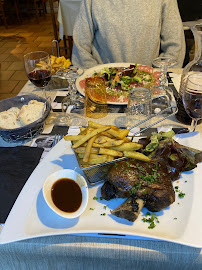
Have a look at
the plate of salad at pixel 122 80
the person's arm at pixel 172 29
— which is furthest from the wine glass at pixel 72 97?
the person's arm at pixel 172 29

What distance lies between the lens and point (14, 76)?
467 cm

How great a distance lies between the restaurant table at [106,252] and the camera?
2.61 feet

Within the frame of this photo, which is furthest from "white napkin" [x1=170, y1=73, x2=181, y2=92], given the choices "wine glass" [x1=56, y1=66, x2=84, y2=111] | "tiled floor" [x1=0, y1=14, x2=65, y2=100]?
"tiled floor" [x1=0, y1=14, x2=65, y2=100]

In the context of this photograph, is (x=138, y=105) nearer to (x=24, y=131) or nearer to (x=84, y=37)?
(x=24, y=131)

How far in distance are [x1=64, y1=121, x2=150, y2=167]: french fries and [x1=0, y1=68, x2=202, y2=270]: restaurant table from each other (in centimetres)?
28

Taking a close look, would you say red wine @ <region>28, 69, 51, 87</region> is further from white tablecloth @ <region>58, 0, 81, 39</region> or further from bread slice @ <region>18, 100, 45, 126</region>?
white tablecloth @ <region>58, 0, 81, 39</region>

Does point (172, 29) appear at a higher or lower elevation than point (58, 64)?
higher

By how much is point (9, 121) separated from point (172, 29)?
1.73m

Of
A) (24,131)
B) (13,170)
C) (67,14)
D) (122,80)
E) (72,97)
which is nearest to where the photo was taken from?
(13,170)

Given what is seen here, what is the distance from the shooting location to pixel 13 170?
1086 mm

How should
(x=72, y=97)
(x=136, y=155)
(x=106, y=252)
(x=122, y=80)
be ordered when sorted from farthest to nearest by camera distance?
(x=122, y=80) → (x=72, y=97) → (x=136, y=155) → (x=106, y=252)

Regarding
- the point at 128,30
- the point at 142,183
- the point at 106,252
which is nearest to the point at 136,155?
the point at 142,183

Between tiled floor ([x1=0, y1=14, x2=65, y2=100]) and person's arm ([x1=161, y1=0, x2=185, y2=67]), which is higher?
person's arm ([x1=161, y1=0, x2=185, y2=67])

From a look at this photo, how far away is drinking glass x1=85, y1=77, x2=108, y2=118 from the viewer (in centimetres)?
142
